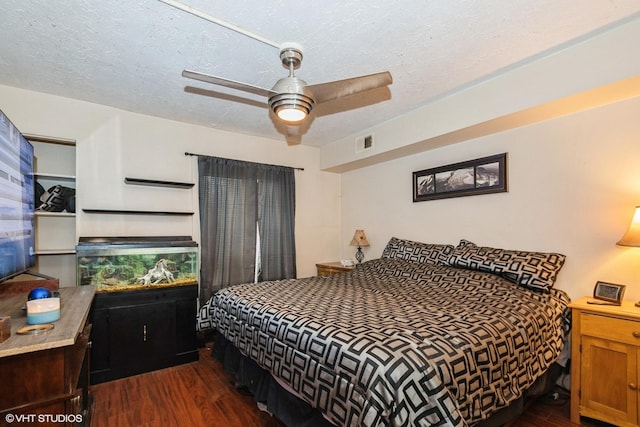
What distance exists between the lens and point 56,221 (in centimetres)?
300

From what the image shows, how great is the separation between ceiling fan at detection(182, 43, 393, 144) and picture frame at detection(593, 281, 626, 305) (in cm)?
207

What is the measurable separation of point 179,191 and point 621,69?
3861mm

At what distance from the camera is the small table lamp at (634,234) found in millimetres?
1967

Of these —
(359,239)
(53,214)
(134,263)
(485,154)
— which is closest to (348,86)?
(485,154)

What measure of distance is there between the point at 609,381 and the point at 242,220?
348 centimetres

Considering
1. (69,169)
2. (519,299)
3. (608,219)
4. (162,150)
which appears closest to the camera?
(519,299)

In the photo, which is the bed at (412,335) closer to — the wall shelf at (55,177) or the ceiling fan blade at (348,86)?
the ceiling fan blade at (348,86)

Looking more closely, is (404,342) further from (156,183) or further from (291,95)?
(156,183)

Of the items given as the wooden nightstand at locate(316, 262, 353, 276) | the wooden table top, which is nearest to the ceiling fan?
the wooden table top

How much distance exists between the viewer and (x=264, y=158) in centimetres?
407

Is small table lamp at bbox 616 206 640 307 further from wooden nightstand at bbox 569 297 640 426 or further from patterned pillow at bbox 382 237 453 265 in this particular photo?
patterned pillow at bbox 382 237 453 265

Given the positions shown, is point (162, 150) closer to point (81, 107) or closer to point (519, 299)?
point (81, 107)

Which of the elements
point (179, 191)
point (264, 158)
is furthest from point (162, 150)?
point (264, 158)

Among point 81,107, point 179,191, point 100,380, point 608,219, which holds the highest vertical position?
point 81,107
